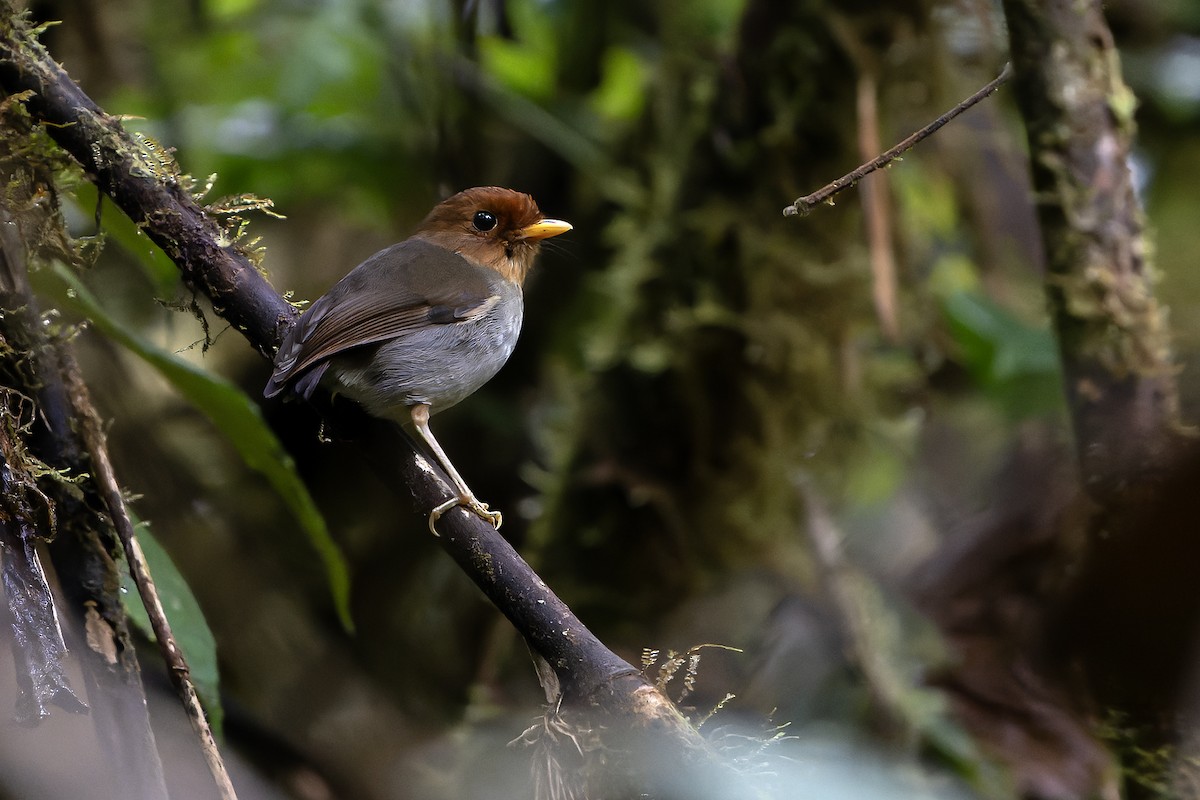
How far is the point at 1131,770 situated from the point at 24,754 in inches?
72.8

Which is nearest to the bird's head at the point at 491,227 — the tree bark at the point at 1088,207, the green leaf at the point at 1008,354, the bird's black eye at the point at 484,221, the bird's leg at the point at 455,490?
the bird's black eye at the point at 484,221

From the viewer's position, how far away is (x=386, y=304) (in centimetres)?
254

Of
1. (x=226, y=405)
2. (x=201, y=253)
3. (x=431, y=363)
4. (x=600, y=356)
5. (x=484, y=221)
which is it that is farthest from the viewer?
(x=600, y=356)

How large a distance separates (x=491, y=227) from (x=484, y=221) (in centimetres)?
3

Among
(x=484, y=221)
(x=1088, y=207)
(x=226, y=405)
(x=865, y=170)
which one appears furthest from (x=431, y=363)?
(x=1088, y=207)

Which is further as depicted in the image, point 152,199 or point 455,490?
point 455,490

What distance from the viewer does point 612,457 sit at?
143 inches

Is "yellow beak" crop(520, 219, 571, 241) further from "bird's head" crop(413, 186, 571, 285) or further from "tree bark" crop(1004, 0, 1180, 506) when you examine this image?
"tree bark" crop(1004, 0, 1180, 506)

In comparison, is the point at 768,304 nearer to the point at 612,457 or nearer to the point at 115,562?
the point at 612,457

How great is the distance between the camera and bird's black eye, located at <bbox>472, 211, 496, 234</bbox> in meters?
3.04

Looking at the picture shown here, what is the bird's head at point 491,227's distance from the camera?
303cm

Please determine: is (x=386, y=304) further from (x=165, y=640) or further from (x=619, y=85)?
(x=619, y=85)

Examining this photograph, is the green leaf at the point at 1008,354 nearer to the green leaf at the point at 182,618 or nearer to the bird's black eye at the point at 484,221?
the bird's black eye at the point at 484,221

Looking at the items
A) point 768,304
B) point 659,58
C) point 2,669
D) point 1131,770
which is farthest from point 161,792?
point 659,58
